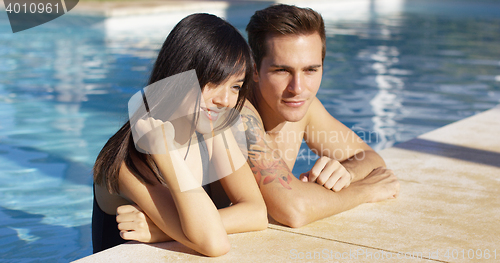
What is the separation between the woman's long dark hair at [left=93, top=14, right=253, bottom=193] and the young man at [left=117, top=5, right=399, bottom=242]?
9.4 inches

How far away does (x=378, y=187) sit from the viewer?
3.21m

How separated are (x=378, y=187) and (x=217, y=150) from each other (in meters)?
1.22

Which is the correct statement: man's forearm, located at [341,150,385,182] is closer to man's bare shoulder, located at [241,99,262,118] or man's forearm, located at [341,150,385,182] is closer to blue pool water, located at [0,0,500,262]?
man's bare shoulder, located at [241,99,262,118]

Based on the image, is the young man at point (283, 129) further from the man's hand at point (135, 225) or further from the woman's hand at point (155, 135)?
the woman's hand at point (155, 135)

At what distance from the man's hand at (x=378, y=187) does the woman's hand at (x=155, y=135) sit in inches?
54.9

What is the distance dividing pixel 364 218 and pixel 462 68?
933cm

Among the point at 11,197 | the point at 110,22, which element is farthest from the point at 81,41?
the point at 11,197

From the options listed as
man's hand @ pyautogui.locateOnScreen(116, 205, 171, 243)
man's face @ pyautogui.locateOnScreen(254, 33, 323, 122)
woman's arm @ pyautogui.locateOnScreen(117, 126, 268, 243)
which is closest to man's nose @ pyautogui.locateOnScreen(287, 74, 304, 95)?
man's face @ pyautogui.locateOnScreen(254, 33, 323, 122)

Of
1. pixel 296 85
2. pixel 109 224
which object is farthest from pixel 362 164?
pixel 109 224

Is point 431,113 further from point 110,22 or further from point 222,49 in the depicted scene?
point 110,22

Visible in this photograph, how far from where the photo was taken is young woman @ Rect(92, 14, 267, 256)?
7.41ft

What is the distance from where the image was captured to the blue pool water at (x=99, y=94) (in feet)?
14.9

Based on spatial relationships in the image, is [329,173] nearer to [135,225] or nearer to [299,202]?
[299,202]

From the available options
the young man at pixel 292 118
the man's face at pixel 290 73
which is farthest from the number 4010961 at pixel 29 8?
the man's face at pixel 290 73
